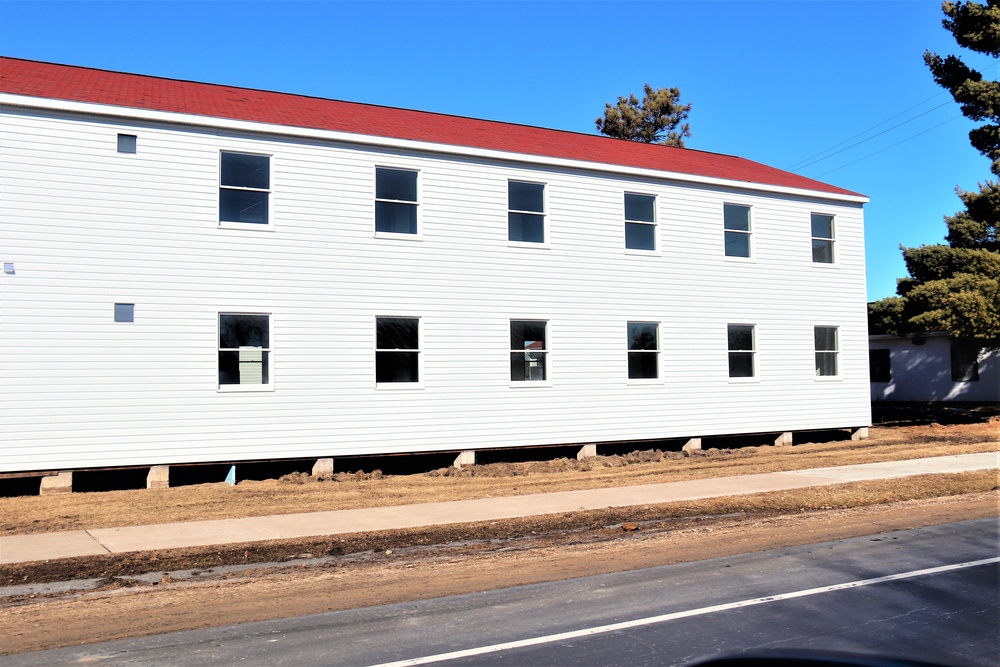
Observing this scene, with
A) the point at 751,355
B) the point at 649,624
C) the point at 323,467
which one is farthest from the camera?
the point at 751,355

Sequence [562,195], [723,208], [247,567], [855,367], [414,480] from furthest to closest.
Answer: [855,367], [723,208], [562,195], [414,480], [247,567]

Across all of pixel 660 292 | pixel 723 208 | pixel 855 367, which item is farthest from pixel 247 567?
pixel 855 367

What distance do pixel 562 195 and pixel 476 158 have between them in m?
2.29

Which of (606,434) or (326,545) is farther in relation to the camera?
(606,434)

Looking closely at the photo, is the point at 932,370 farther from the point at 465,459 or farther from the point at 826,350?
the point at 465,459

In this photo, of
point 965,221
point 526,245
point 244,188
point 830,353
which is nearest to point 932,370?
point 965,221

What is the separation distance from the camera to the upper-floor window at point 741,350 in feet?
67.6

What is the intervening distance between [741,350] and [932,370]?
59.0ft

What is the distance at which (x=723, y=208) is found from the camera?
67.9ft

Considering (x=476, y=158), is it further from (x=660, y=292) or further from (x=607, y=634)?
(x=607, y=634)

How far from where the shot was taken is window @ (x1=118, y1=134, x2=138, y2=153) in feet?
48.1

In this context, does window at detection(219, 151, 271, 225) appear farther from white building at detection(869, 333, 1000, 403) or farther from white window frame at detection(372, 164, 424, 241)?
white building at detection(869, 333, 1000, 403)

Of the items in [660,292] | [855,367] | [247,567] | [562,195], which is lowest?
[247,567]

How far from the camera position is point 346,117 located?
18297mm
